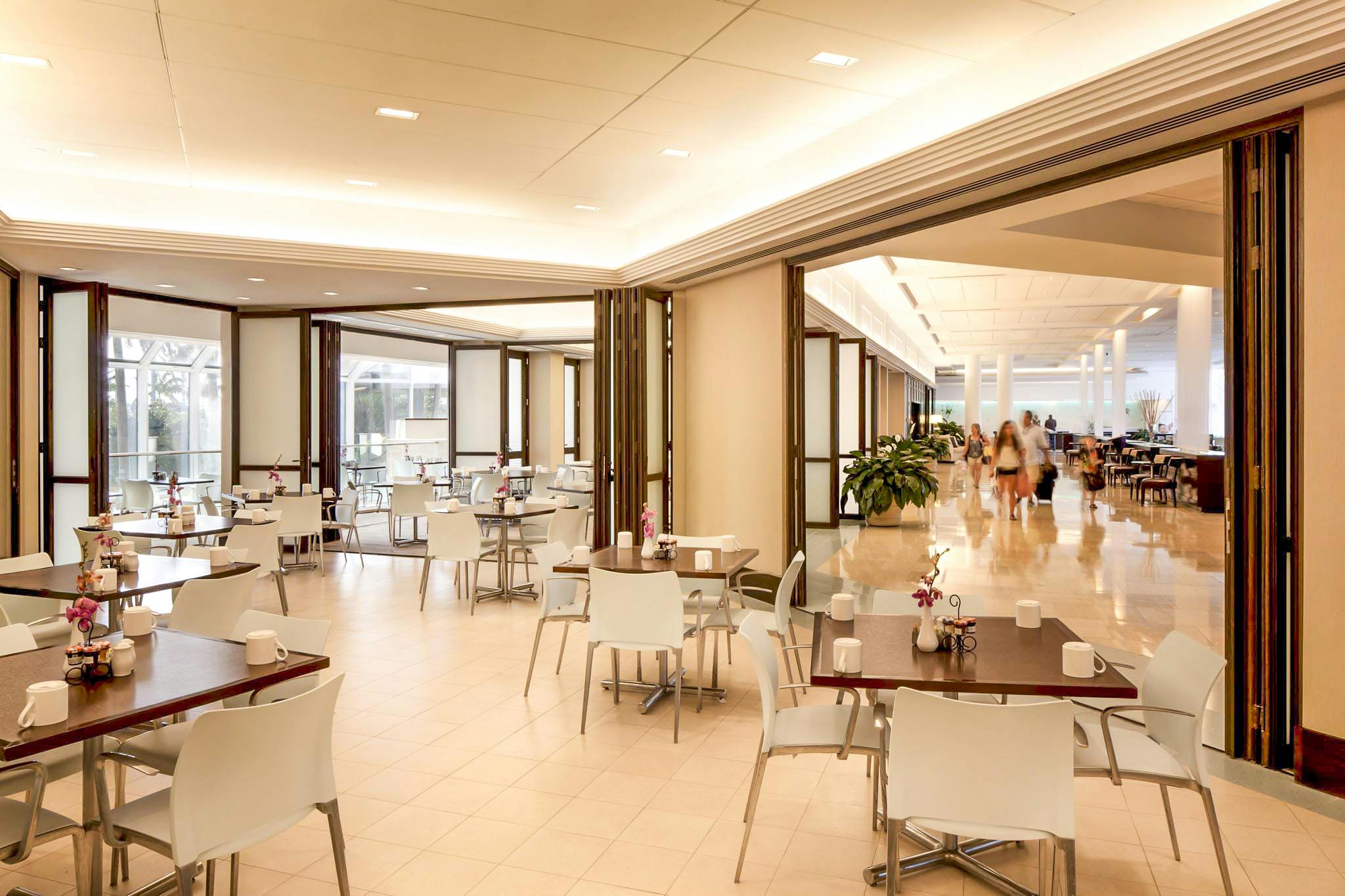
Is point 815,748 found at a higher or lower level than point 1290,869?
higher

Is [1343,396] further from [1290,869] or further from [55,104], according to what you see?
[55,104]

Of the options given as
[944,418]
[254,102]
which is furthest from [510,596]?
[944,418]

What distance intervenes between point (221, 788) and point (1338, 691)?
159 inches

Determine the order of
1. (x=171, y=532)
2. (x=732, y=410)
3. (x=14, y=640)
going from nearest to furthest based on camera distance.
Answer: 1. (x=14, y=640)
2. (x=171, y=532)
3. (x=732, y=410)

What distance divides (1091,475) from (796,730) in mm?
13734

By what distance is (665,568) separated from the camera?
4617 mm

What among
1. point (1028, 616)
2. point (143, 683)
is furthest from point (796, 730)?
point (143, 683)

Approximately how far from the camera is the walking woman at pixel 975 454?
1705 cm

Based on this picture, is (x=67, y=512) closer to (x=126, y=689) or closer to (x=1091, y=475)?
(x=126, y=689)

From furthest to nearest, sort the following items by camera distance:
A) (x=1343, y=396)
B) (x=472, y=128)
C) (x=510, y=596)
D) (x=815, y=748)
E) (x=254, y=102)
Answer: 1. (x=510, y=596)
2. (x=472, y=128)
3. (x=254, y=102)
4. (x=1343, y=396)
5. (x=815, y=748)

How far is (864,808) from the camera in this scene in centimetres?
335

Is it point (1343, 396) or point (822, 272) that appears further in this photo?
point (822, 272)

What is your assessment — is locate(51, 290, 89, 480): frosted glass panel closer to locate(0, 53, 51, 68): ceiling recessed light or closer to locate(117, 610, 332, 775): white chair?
locate(0, 53, 51, 68): ceiling recessed light

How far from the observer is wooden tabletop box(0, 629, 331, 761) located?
2.15 m
